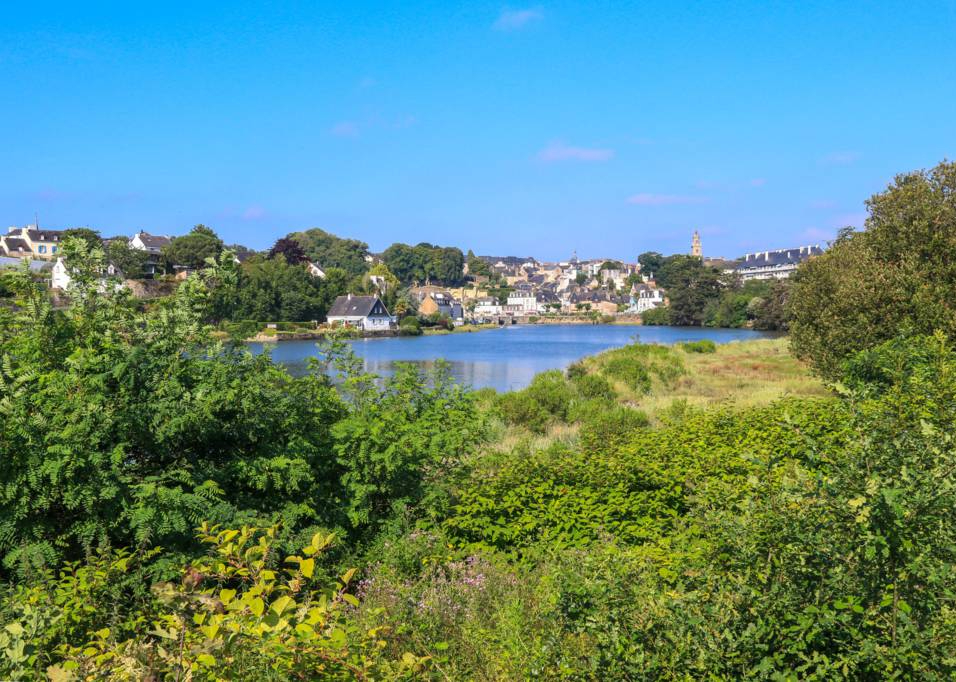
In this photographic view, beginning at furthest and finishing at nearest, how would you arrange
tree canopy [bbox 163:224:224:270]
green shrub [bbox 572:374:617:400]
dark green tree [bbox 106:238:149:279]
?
tree canopy [bbox 163:224:224:270], dark green tree [bbox 106:238:149:279], green shrub [bbox 572:374:617:400]

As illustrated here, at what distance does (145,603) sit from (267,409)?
1916 millimetres

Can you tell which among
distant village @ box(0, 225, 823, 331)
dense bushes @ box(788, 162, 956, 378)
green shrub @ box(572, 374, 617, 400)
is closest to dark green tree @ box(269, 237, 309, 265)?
distant village @ box(0, 225, 823, 331)

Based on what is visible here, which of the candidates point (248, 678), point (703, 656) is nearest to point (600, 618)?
point (703, 656)

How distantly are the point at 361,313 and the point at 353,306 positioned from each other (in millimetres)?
1865

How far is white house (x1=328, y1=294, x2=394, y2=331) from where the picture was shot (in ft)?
267

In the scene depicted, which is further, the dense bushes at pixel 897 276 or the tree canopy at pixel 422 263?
the tree canopy at pixel 422 263

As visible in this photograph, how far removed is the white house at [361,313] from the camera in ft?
267

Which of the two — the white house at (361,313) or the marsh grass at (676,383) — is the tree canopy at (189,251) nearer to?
the white house at (361,313)

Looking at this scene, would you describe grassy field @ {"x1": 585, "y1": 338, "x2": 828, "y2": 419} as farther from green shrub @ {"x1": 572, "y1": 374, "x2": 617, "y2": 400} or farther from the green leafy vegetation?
the green leafy vegetation

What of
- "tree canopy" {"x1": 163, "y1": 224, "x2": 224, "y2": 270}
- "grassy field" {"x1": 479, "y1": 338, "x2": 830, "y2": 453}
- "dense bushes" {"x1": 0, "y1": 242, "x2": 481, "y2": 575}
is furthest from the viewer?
"tree canopy" {"x1": 163, "y1": 224, "x2": 224, "y2": 270}

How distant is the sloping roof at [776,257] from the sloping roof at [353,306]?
292 feet

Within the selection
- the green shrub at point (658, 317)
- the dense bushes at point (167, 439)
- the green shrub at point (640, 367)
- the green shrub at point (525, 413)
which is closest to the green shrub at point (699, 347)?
the green shrub at point (640, 367)

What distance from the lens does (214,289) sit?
666 centimetres

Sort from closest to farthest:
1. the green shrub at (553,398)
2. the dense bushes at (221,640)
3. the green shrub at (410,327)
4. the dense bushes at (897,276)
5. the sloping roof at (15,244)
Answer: the dense bushes at (221,640) → the dense bushes at (897,276) → the green shrub at (553,398) → the green shrub at (410,327) → the sloping roof at (15,244)
